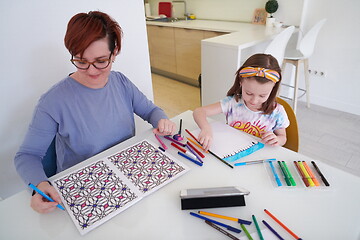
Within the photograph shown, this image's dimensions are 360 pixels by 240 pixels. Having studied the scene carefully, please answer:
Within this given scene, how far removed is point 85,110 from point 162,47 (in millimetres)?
2927

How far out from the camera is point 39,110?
2.96 ft

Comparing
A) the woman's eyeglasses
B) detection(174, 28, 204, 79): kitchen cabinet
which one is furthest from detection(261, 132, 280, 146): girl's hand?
detection(174, 28, 204, 79): kitchen cabinet

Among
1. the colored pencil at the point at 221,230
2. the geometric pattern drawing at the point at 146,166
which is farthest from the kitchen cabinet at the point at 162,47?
the colored pencil at the point at 221,230

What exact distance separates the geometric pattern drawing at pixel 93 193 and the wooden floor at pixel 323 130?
5.85 ft

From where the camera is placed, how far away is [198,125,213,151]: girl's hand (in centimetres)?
94

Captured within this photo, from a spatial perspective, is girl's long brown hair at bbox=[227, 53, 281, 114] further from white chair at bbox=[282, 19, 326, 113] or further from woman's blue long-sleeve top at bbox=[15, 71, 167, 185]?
white chair at bbox=[282, 19, 326, 113]

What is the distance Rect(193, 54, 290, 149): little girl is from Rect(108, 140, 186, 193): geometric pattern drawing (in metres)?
0.17

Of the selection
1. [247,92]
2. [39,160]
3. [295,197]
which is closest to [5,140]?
[39,160]

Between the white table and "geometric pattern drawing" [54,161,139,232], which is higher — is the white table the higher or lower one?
the lower one

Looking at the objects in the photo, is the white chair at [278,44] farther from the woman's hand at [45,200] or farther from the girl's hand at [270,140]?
the woman's hand at [45,200]

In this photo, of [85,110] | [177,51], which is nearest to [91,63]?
[85,110]

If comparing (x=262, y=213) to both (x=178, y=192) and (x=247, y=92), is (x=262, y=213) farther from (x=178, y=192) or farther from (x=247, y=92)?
(x=247, y=92)

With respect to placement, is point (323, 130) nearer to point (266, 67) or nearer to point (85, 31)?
point (266, 67)

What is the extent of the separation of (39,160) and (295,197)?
0.88m
